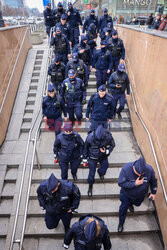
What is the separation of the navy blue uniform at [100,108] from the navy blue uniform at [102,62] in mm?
2090

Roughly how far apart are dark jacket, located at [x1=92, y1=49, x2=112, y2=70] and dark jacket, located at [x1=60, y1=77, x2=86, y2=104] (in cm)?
160

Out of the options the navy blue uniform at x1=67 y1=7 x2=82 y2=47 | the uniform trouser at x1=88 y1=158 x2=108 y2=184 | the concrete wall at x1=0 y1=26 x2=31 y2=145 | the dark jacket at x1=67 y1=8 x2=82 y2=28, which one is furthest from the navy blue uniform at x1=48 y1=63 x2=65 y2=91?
the dark jacket at x1=67 y1=8 x2=82 y2=28

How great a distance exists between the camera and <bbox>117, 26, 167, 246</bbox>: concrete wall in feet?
13.8

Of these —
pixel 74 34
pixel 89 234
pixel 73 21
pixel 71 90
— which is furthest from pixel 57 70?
pixel 89 234

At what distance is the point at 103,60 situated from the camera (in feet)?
21.5

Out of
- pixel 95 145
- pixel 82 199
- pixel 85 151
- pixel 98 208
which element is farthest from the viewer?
pixel 82 199

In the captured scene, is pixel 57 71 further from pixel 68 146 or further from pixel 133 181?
pixel 133 181

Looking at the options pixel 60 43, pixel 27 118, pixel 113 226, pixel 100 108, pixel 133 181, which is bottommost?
pixel 113 226

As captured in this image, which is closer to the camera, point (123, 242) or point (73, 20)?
point (123, 242)

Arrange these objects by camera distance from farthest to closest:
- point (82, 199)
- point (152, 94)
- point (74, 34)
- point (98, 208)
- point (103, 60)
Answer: point (74, 34), point (103, 60), point (152, 94), point (82, 199), point (98, 208)

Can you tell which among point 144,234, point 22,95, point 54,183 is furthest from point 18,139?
point 144,234

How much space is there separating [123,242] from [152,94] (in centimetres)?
370

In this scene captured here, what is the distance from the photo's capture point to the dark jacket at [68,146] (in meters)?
4.12

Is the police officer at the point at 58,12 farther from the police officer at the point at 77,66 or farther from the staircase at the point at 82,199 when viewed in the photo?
the staircase at the point at 82,199
